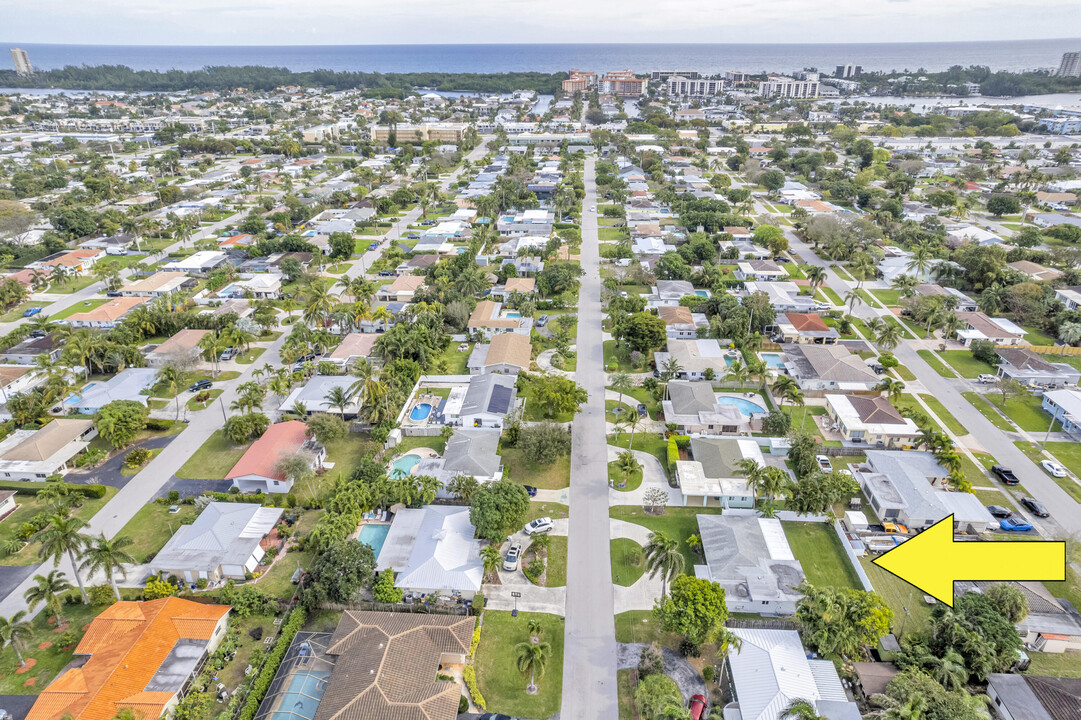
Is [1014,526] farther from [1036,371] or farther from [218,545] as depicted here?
[218,545]

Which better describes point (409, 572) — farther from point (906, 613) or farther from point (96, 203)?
point (96, 203)

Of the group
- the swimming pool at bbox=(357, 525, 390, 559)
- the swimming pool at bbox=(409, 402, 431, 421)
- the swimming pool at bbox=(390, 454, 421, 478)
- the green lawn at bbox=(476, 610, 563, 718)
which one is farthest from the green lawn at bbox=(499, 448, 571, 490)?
the green lawn at bbox=(476, 610, 563, 718)

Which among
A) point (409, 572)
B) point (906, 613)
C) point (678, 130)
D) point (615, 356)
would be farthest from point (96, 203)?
point (678, 130)

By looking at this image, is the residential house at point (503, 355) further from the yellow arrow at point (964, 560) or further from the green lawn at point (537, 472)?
the yellow arrow at point (964, 560)

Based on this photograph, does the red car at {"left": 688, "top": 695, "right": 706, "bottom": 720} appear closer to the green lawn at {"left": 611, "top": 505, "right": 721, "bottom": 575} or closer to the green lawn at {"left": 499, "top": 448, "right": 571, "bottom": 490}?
the green lawn at {"left": 611, "top": 505, "right": 721, "bottom": 575}

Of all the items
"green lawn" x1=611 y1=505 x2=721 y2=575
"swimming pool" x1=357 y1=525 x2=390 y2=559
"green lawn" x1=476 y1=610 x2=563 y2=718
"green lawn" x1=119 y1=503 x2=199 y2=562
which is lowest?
"green lawn" x1=476 y1=610 x2=563 y2=718

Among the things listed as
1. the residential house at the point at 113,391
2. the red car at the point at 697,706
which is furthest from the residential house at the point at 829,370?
the residential house at the point at 113,391
